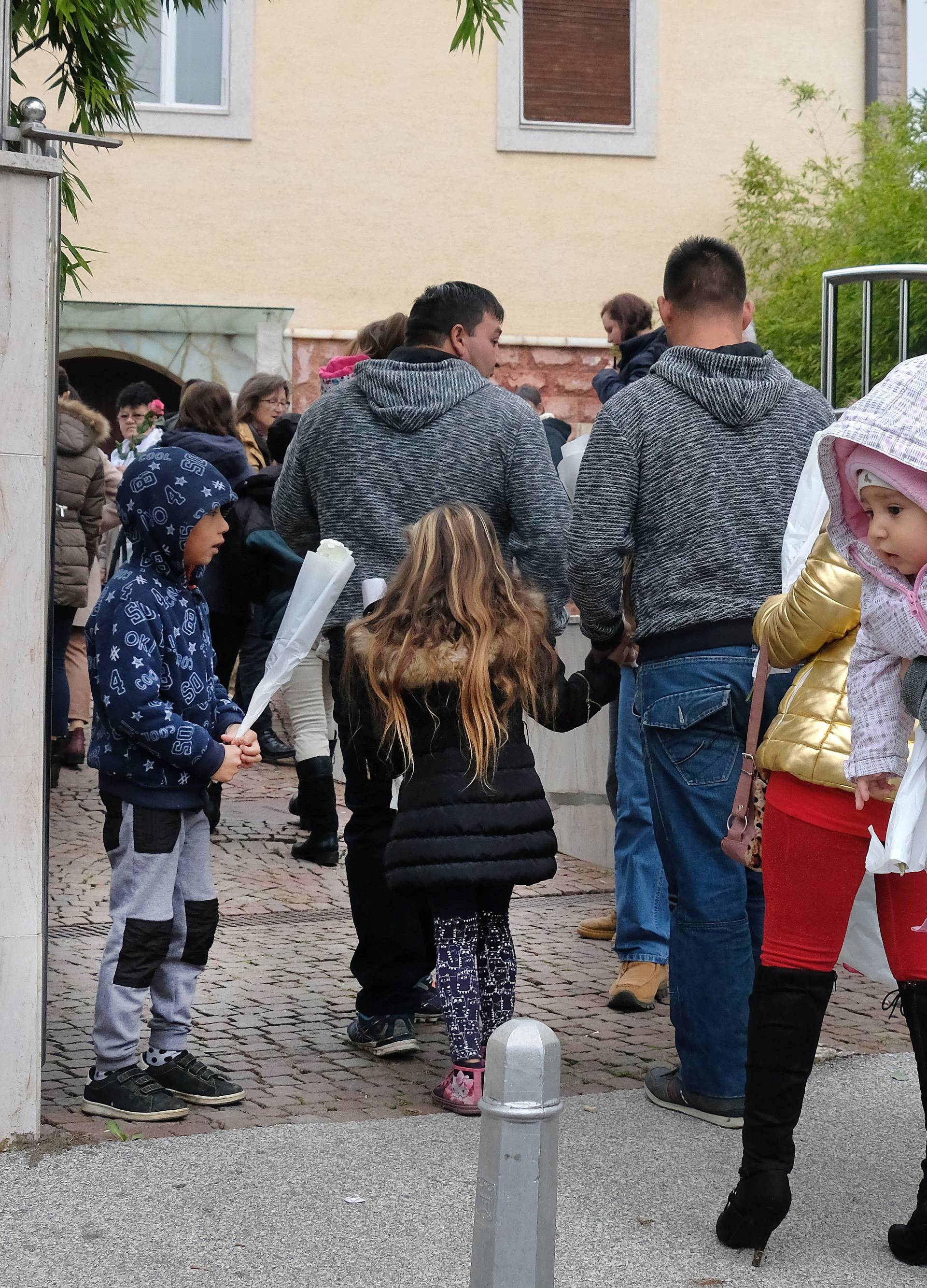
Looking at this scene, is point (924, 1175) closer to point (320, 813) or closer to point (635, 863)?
point (635, 863)

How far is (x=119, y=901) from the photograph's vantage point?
4191 mm

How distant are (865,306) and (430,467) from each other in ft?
11.3

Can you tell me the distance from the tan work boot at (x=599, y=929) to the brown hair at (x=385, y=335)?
7.45ft

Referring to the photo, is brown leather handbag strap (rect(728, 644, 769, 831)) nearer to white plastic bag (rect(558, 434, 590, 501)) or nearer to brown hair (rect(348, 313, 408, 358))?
white plastic bag (rect(558, 434, 590, 501))

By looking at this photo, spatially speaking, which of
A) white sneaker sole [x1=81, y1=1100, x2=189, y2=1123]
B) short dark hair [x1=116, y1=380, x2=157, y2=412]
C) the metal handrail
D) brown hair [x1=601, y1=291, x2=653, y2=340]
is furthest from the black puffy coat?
short dark hair [x1=116, y1=380, x2=157, y2=412]

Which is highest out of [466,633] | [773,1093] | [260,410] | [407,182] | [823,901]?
[407,182]

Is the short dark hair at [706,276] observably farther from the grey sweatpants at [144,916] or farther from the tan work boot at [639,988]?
the tan work boot at [639,988]

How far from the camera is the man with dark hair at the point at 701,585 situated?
13.6ft

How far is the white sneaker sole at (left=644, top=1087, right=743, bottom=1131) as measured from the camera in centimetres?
418

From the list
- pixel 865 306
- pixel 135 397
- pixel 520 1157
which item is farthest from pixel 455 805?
pixel 135 397

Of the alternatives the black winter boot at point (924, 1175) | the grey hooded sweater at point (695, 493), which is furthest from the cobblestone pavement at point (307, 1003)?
the grey hooded sweater at point (695, 493)

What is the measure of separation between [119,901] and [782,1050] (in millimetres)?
1716

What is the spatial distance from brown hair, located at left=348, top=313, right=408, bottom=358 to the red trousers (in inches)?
107

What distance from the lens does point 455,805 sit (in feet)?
13.9
